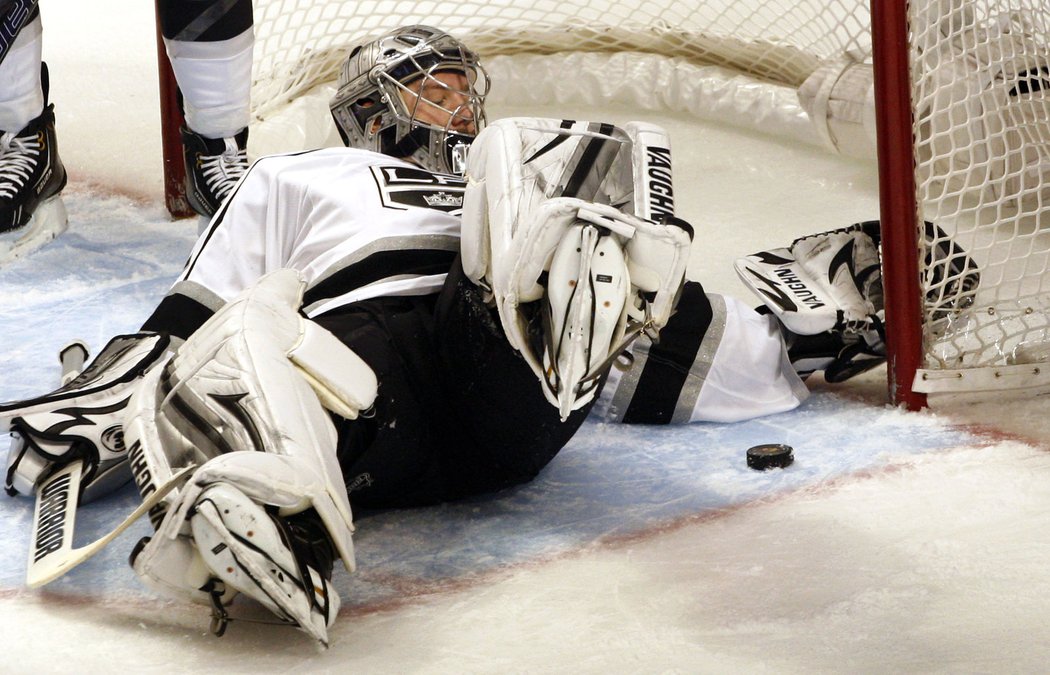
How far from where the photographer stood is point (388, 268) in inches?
70.8

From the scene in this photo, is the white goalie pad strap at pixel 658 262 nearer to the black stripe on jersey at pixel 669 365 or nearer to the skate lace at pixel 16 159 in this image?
the black stripe on jersey at pixel 669 365

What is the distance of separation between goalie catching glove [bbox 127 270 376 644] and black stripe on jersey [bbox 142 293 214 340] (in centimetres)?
32

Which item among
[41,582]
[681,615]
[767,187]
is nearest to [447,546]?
[681,615]

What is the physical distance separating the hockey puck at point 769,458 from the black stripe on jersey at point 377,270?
50 centimetres

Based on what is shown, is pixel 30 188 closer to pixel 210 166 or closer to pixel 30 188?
pixel 30 188

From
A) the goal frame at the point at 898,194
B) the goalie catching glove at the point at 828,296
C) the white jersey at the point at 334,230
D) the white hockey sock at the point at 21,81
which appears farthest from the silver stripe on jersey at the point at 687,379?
the white hockey sock at the point at 21,81

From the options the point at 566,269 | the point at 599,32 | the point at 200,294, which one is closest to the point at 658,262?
the point at 566,269

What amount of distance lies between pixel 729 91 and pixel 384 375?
2.35 meters

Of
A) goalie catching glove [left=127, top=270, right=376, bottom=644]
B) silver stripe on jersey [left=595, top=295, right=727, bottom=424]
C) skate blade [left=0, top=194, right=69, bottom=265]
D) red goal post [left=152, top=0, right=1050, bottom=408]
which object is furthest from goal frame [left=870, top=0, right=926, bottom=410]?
skate blade [left=0, top=194, right=69, bottom=265]

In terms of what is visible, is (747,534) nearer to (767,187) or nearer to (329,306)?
(329,306)

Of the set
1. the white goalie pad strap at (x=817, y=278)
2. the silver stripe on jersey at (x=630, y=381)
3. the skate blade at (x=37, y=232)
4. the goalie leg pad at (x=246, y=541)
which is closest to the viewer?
the goalie leg pad at (x=246, y=541)

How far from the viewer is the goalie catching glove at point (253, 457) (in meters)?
1.31

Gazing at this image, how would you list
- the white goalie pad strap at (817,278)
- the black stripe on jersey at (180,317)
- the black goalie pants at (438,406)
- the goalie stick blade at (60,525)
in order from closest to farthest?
the goalie stick blade at (60,525) → the black goalie pants at (438,406) → the black stripe on jersey at (180,317) → the white goalie pad strap at (817,278)

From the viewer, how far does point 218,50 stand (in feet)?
9.67
